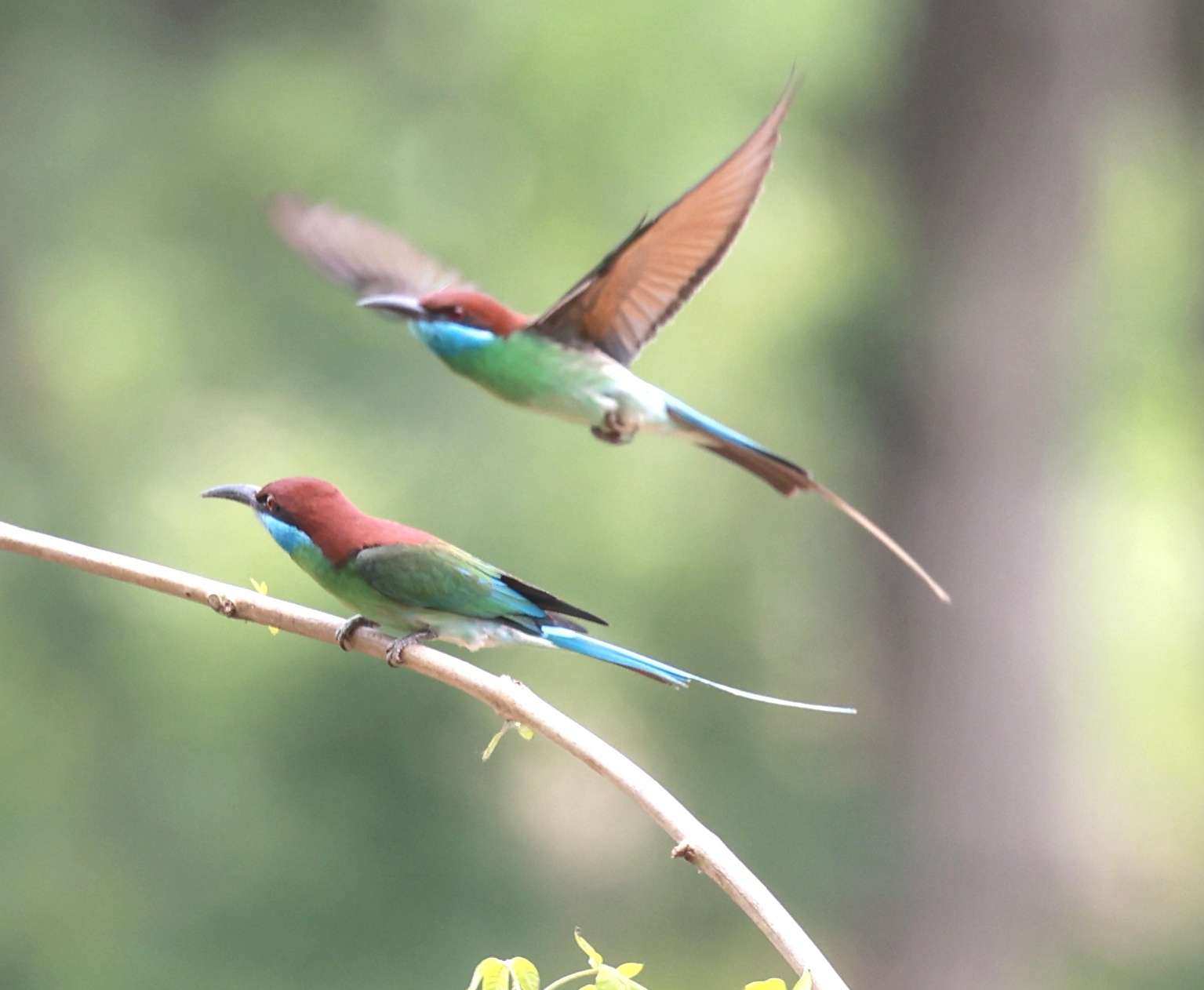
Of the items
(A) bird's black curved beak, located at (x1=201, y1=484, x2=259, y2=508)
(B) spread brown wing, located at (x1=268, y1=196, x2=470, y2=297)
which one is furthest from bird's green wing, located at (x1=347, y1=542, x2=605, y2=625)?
(B) spread brown wing, located at (x1=268, y1=196, x2=470, y2=297)

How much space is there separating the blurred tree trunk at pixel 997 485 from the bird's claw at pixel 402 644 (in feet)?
18.3

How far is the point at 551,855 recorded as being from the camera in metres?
7.39

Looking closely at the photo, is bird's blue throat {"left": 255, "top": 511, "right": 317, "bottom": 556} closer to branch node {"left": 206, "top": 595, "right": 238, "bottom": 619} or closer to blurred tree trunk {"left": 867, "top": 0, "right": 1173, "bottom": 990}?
branch node {"left": 206, "top": 595, "right": 238, "bottom": 619}

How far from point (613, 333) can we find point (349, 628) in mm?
662

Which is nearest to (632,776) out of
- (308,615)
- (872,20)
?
(308,615)

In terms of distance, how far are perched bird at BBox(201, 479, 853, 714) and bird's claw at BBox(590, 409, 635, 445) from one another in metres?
0.30

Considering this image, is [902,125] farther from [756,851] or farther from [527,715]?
A: [527,715]

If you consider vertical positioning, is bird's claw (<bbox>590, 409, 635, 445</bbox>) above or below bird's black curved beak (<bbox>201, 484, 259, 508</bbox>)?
above

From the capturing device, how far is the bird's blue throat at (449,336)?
241 centimetres

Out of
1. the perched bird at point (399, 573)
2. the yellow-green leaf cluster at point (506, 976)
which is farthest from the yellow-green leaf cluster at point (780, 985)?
the perched bird at point (399, 573)

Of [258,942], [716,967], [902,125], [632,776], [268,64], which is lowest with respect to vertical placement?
[632,776]

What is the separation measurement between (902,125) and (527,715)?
23.0 ft

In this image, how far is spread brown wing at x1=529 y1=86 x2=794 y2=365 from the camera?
2369mm

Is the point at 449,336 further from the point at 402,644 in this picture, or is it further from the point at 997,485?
the point at 997,485
